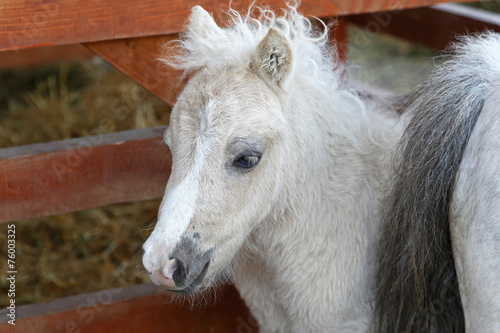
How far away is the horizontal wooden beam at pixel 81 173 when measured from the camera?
8.72ft

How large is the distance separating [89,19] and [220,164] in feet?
2.88

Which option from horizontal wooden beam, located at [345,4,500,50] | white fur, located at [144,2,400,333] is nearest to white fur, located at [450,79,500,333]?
white fur, located at [144,2,400,333]

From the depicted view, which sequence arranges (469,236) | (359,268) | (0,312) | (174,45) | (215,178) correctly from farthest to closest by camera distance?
1. (0,312)
2. (174,45)
3. (359,268)
4. (215,178)
5. (469,236)

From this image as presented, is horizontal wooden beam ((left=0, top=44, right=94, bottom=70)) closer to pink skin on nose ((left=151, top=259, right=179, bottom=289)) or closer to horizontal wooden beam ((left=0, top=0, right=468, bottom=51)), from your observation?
horizontal wooden beam ((left=0, top=0, right=468, bottom=51))

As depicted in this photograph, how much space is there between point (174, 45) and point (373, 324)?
4.70 ft

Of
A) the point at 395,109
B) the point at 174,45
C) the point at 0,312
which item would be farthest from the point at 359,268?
the point at 0,312

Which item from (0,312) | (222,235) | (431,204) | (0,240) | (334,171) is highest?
(431,204)

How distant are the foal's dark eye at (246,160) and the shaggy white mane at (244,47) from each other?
13.6 inches

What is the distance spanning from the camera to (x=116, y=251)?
385 cm

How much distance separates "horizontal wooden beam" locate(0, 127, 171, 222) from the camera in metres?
2.66

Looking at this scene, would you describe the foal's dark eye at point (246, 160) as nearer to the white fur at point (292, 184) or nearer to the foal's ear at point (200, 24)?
the white fur at point (292, 184)

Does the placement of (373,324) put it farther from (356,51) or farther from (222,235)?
(356,51)

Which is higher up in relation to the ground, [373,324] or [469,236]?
[469,236]

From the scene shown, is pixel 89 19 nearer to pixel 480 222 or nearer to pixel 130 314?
pixel 130 314
